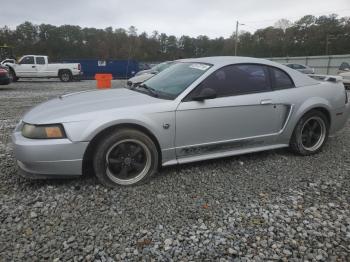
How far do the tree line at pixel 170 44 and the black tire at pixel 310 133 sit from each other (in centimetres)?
5299

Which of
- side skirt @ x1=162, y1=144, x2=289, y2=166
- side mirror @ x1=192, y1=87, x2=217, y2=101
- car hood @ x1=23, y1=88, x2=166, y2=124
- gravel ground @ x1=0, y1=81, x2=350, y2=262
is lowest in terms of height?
gravel ground @ x1=0, y1=81, x2=350, y2=262

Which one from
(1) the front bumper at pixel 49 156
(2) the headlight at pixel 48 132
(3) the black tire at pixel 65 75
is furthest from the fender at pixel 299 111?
(3) the black tire at pixel 65 75

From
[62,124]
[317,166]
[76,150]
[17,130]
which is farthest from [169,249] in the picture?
[317,166]

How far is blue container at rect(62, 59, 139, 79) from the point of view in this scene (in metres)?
26.8

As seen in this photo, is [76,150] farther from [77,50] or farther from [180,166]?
[77,50]

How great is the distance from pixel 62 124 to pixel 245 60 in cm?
244

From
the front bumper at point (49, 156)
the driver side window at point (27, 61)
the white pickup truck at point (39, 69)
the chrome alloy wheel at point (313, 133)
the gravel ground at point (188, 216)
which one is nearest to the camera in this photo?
the gravel ground at point (188, 216)

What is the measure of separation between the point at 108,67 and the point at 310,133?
25209 mm

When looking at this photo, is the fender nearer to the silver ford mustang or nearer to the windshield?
the silver ford mustang

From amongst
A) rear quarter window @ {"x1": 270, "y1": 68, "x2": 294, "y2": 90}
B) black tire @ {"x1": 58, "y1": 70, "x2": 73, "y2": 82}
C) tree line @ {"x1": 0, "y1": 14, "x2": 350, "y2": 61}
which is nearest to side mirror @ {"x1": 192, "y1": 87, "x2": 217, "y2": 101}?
rear quarter window @ {"x1": 270, "y1": 68, "x2": 294, "y2": 90}

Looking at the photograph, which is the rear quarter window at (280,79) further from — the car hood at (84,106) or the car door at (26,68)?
the car door at (26,68)

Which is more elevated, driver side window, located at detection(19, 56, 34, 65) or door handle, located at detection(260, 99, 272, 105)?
driver side window, located at detection(19, 56, 34, 65)

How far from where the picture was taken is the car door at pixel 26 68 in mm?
18891

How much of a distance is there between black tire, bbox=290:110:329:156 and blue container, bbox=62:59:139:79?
81.3 feet
